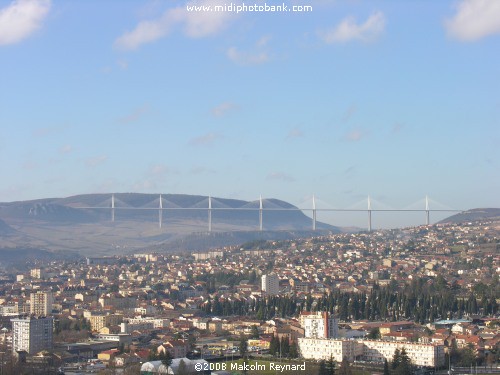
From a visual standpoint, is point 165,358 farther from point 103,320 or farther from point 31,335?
point 103,320

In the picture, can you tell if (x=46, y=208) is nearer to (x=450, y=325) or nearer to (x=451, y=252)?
(x=451, y=252)

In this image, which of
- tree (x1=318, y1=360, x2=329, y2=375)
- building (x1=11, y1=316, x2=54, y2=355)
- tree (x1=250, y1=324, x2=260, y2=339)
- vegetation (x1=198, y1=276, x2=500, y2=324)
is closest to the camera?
tree (x1=318, y1=360, x2=329, y2=375)

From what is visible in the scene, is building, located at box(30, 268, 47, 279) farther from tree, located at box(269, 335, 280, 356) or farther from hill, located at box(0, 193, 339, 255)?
tree, located at box(269, 335, 280, 356)

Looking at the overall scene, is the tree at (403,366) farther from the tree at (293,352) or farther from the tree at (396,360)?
the tree at (293,352)

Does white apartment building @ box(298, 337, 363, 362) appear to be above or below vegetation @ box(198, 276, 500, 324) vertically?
below

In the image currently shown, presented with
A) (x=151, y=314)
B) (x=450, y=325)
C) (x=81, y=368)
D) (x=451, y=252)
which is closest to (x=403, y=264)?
(x=451, y=252)

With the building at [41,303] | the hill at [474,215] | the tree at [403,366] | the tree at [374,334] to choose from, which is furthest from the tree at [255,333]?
the hill at [474,215]

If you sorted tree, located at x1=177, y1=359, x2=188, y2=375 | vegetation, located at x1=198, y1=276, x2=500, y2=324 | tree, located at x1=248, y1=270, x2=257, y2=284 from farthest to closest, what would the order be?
tree, located at x1=248, y1=270, x2=257, y2=284 → vegetation, located at x1=198, y1=276, x2=500, y2=324 → tree, located at x1=177, y1=359, x2=188, y2=375

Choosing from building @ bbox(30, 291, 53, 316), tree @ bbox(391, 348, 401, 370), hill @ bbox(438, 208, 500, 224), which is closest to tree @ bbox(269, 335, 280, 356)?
tree @ bbox(391, 348, 401, 370)
